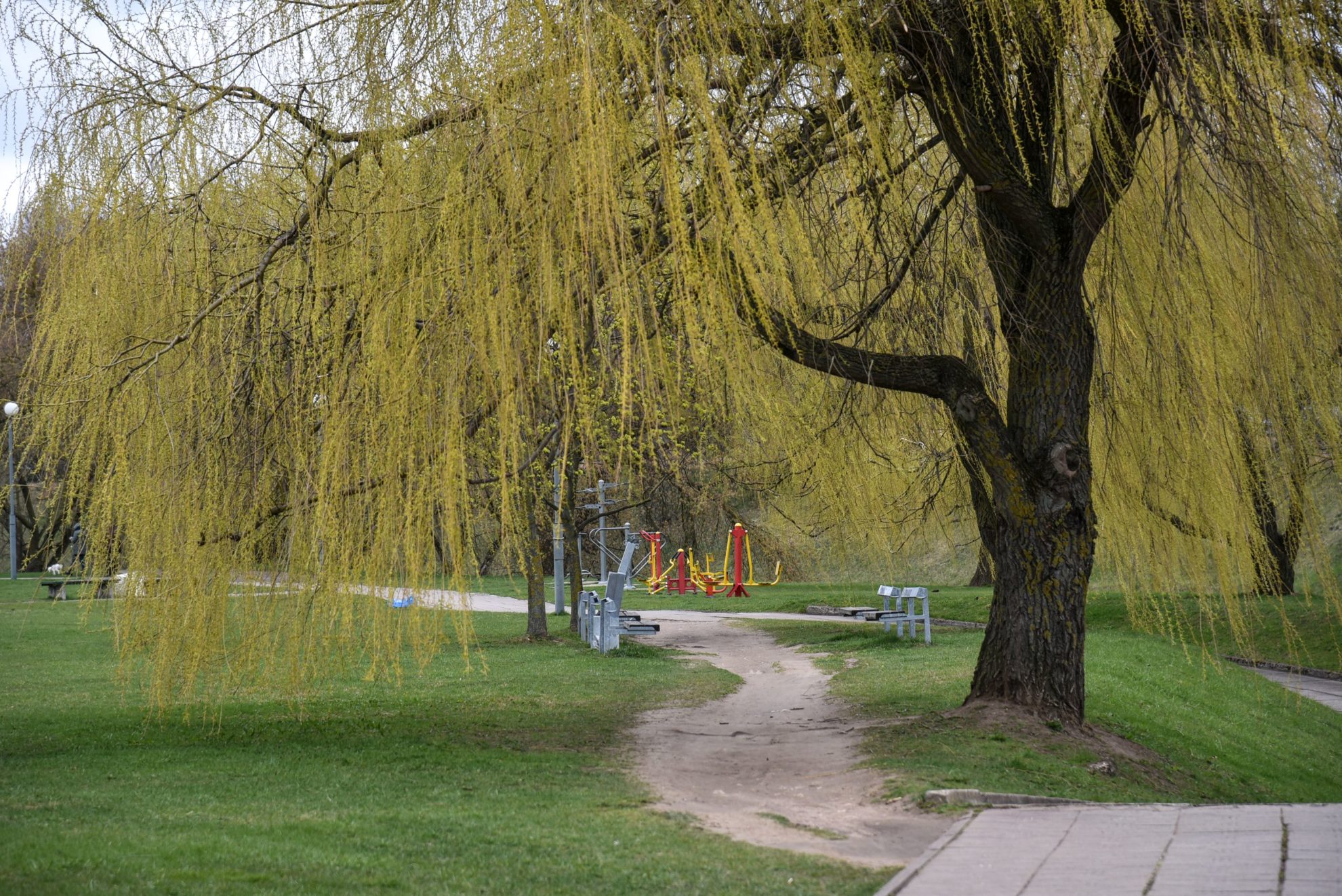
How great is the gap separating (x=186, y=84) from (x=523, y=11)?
2.62 m

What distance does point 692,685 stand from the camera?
14.3 meters

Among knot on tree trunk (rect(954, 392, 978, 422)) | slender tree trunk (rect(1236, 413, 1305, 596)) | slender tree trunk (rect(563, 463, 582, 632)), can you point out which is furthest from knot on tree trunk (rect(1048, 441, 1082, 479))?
slender tree trunk (rect(563, 463, 582, 632))

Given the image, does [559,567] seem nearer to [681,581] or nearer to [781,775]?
[681,581]

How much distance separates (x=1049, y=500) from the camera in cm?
955

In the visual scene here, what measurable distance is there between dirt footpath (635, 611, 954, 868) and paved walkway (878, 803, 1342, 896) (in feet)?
1.39

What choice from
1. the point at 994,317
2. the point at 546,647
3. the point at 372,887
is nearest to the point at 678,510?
the point at 546,647

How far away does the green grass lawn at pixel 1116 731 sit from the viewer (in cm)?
822

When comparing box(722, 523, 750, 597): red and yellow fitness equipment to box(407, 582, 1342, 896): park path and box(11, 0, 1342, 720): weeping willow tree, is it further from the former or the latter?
box(11, 0, 1342, 720): weeping willow tree

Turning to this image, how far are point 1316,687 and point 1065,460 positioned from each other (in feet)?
35.2

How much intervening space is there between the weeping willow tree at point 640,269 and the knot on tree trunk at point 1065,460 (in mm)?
20

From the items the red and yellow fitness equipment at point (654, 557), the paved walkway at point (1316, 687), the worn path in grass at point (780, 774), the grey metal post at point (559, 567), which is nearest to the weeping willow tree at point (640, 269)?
the worn path in grass at point (780, 774)

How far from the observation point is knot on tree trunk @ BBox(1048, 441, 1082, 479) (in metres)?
9.51

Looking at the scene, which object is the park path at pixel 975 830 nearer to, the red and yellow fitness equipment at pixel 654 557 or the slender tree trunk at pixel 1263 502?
the slender tree trunk at pixel 1263 502

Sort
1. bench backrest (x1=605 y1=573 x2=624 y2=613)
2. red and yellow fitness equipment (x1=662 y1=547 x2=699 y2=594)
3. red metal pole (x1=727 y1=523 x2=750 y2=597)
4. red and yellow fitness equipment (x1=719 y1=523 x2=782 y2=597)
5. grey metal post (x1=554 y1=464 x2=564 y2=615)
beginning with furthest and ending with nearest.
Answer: red and yellow fitness equipment (x1=662 y1=547 x2=699 y2=594) → red and yellow fitness equipment (x1=719 y1=523 x2=782 y2=597) → red metal pole (x1=727 y1=523 x2=750 y2=597) → grey metal post (x1=554 y1=464 x2=564 y2=615) → bench backrest (x1=605 y1=573 x2=624 y2=613)
